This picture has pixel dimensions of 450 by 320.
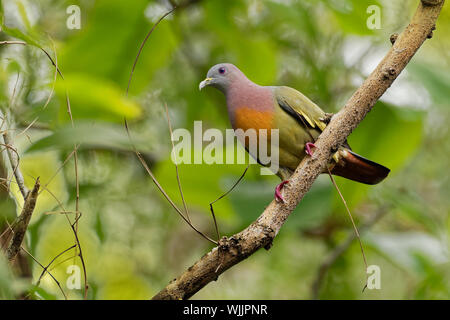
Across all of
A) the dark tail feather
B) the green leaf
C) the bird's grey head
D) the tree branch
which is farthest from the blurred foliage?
the tree branch

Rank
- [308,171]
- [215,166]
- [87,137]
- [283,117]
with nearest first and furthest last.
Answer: [87,137] → [308,171] → [283,117] → [215,166]

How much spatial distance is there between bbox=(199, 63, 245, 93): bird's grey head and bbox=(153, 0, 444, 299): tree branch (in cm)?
56

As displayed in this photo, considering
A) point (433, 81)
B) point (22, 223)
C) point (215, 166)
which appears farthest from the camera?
point (215, 166)

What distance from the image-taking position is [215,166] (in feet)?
11.5

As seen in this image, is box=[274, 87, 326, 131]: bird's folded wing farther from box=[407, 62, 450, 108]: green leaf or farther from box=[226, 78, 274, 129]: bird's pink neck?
box=[407, 62, 450, 108]: green leaf

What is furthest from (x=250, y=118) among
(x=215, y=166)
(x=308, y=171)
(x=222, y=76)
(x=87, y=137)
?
(x=87, y=137)

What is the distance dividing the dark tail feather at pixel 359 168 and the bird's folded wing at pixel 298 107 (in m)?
0.21

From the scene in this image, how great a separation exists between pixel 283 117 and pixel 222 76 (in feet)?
1.29

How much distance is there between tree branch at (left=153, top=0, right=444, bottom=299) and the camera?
1.98 metres

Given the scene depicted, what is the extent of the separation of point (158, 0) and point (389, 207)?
2.18m

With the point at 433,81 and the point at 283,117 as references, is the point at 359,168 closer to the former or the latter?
the point at 283,117

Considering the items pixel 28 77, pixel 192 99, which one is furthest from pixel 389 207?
pixel 28 77
